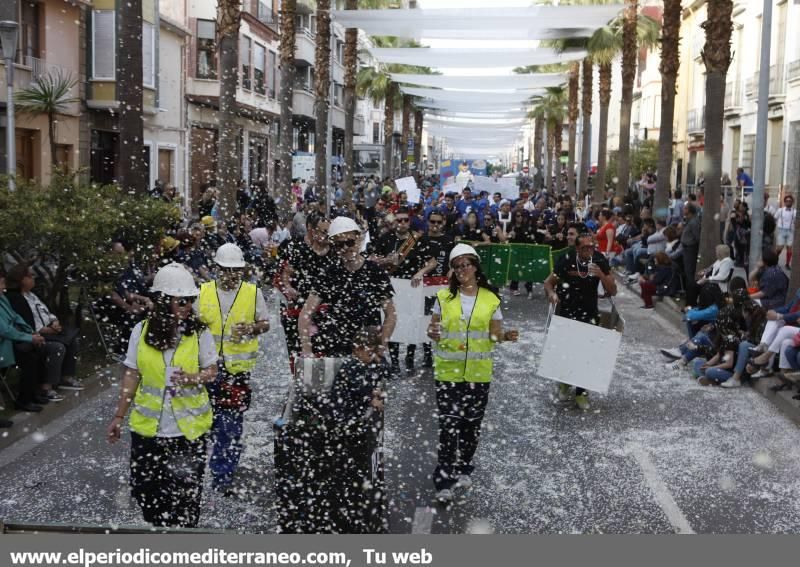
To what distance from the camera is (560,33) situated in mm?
23516

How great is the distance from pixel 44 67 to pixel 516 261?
1402cm

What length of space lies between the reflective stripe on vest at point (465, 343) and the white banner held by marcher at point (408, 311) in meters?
3.86

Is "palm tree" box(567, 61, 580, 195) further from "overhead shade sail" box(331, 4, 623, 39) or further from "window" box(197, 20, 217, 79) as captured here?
"overhead shade sail" box(331, 4, 623, 39)

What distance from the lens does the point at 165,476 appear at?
579cm

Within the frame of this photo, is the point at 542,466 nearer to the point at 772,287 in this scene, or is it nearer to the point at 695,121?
the point at 772,287

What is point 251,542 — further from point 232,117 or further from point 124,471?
point 232,117

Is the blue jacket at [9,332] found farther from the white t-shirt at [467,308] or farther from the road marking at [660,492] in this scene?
the road marking at [660,492]

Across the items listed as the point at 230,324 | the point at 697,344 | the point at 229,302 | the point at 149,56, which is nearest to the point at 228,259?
the point at 229,302

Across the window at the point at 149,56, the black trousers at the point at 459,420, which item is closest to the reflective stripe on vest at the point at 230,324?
the black trousers at the point at 459,420

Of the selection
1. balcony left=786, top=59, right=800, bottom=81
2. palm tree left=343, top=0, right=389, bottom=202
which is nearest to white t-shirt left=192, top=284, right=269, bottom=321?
palm tree left=343, top=0, right=389, bottom=202

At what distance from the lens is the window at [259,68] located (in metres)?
45.9

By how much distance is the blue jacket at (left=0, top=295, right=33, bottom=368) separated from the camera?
355 inches

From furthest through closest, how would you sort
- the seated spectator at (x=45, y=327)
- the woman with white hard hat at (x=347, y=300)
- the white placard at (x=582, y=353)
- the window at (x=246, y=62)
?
the window at (x=246, y=62) < the white placard at (x=582, y=353) < the seated spectator at (x=45, y=327) < the woman with white hard hat at (x=347, y=300)

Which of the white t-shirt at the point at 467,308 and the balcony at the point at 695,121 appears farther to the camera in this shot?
the balcony at the point at 695,121
